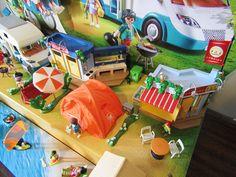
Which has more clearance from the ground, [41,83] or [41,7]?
[41,7]

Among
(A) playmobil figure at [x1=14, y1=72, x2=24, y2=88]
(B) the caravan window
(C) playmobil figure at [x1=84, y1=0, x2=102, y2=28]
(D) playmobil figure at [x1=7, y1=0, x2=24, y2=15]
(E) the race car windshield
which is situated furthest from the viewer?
(D) playmobil figure at [x1=7, y1=0, x2=24, y2=15]

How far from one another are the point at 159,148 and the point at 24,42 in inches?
46.2

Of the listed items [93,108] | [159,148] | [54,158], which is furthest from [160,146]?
[54,158]

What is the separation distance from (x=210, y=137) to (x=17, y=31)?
144 centimetres

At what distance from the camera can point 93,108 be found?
4.22 feet

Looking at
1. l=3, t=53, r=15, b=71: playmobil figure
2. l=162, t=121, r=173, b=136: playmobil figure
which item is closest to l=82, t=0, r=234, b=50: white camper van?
l=162, t=121, r=173, b=136: playmobil figure

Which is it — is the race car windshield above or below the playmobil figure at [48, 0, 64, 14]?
above

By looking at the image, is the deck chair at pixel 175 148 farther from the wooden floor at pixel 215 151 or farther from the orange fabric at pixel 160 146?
the wooden floor at pixel 215 151

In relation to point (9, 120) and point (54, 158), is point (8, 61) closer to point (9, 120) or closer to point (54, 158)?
point (9, 120)

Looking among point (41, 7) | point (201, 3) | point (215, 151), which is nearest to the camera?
point (215, 151)

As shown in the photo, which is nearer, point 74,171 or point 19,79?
point 74,171

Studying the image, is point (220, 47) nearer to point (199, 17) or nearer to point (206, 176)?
point (199, 17)

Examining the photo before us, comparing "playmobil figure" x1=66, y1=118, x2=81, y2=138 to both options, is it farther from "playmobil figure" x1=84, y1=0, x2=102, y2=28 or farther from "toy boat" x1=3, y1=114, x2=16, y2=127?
"playmobil figure" x1=84, y1=0, x2=102, y2=28

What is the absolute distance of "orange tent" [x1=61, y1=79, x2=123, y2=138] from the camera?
1283 millimetres
